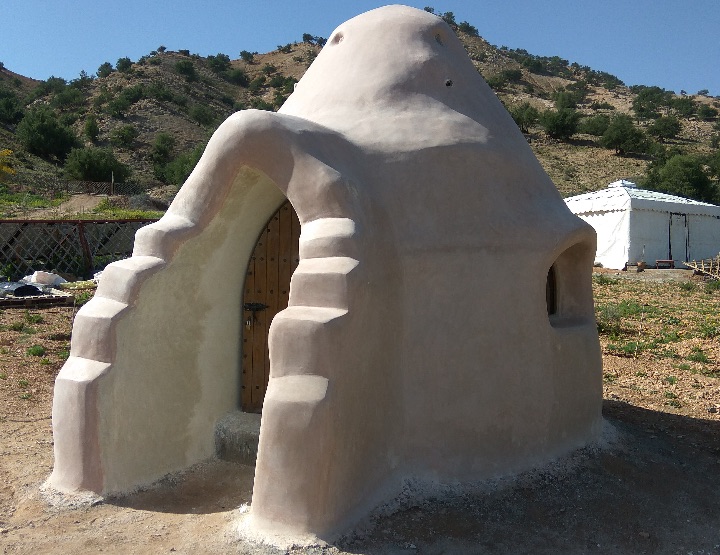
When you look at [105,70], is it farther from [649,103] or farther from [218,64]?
[649,103]

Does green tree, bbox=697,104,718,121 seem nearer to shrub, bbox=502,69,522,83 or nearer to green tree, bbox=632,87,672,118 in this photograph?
green tree, bbox=632,87,672,118

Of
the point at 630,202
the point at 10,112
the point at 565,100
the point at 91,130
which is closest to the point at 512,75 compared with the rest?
the point at 565,100

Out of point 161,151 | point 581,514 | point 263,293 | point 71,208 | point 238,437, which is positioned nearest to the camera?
point 581,514

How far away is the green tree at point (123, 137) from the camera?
1780 inches

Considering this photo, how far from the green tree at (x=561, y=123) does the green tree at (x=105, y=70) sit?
39837 mm

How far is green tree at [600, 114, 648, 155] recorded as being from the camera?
1678 inches

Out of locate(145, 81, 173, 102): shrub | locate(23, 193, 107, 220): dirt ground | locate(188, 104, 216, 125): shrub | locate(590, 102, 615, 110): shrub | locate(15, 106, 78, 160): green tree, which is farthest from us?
locate(590, 102, 615, 110): shrub

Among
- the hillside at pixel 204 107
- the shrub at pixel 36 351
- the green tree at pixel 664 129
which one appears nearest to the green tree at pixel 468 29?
the hillside at pixel 204 107

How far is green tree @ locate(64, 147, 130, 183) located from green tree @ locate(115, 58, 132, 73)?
2436 cm

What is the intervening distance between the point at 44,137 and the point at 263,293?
41.1 meters

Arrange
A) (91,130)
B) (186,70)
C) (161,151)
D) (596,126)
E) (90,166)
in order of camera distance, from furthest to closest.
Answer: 1. (186,70)
2. (596,126)
3. (91,130)
4. (161,151)
5. (90,166)

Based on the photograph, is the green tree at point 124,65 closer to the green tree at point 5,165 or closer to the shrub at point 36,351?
the green tree at point 5,165

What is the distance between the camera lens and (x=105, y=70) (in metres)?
61.5

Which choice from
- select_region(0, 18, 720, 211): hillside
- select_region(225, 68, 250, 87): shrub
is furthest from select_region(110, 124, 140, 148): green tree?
select_region(225, 68, 250, 87): shrub
